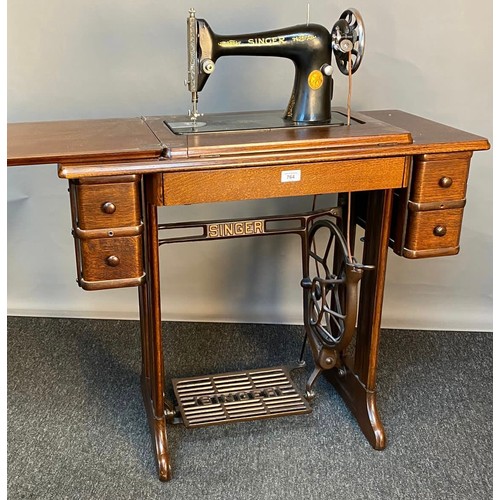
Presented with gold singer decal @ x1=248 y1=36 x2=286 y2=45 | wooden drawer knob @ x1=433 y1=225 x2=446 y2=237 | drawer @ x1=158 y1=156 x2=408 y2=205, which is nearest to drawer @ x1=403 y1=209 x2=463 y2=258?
wooden drawer knob @ x1=433 y1=225 x2=446 y2=237

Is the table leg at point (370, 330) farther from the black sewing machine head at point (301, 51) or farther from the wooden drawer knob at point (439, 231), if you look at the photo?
the black sewing machine head at point (301, 51)

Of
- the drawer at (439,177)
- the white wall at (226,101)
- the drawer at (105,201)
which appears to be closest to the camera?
the drawer at (105,201)

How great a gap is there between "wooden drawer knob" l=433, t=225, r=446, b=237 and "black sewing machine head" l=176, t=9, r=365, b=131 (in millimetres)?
424

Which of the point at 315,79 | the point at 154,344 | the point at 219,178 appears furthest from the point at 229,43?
the point at 154,344

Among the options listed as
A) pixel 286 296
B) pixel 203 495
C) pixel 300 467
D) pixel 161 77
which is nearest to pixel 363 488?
pixel 300 467

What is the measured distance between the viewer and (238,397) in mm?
2277

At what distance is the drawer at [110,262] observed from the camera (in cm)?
172

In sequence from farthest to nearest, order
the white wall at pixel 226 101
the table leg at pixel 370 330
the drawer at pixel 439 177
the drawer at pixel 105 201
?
the white wall at pixel 226 101
the table leg at pixel 370 330
the drawer at pixel 439 177
the drawer at pixel 105 201

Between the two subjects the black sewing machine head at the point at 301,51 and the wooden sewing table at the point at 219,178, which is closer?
the wooden sewing table at the point at 219,178

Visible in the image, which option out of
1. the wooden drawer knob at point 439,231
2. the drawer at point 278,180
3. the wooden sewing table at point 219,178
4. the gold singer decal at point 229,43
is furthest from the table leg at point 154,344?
the wooden drawer knob at point 439,231

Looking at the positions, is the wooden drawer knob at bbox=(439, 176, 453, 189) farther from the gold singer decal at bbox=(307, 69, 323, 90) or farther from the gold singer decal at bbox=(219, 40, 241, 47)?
the gold singer decal at bbox=(219, 40, 241, 47)

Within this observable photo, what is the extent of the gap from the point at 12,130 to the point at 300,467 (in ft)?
4.05

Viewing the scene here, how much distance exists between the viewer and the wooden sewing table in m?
1.68
